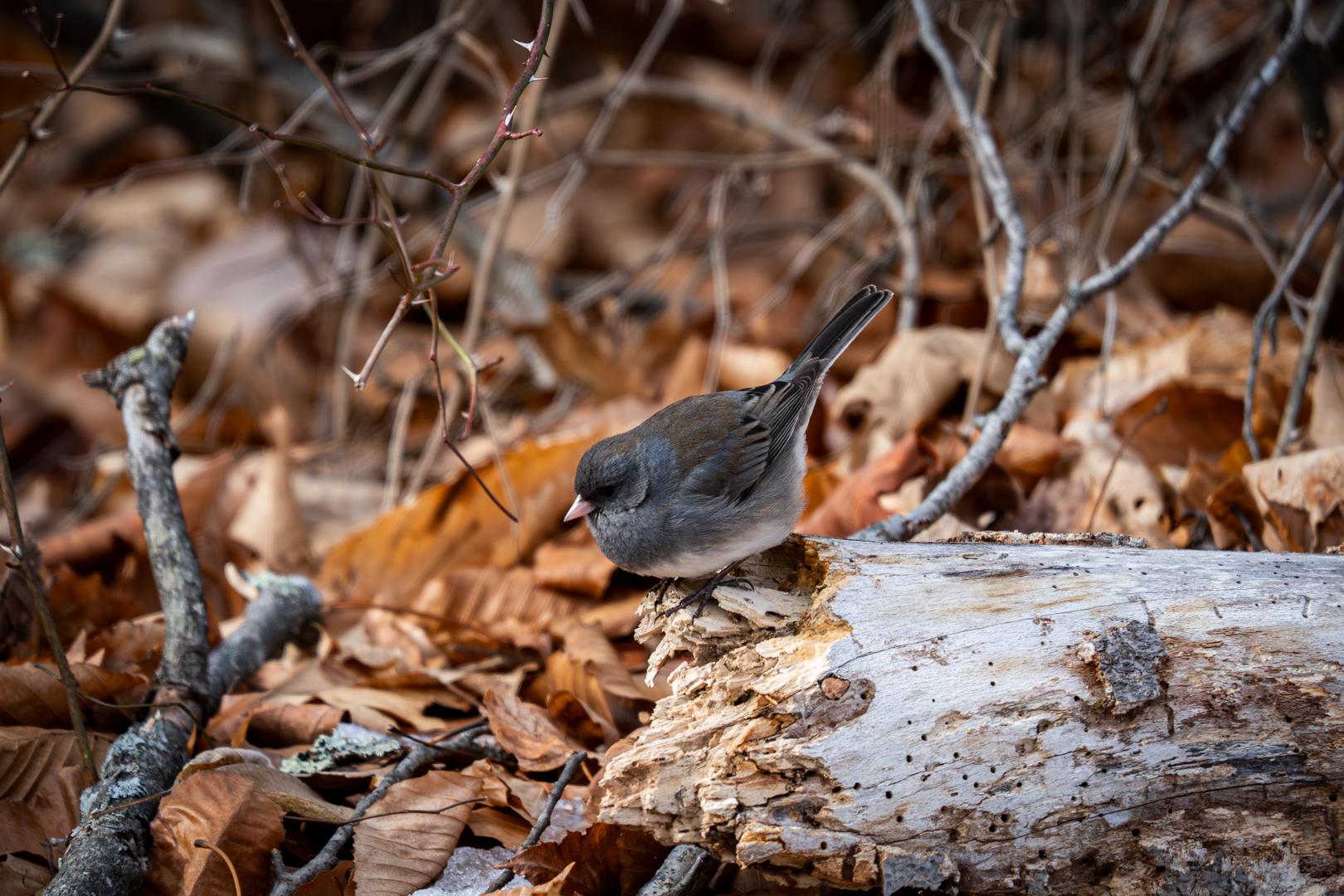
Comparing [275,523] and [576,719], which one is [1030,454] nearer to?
[576,719]

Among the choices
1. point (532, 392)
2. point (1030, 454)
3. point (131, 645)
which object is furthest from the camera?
point (532, 392)

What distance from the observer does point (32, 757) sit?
1.86 meters

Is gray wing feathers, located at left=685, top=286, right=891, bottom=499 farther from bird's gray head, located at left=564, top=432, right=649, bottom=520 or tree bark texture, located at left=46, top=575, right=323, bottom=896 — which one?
tree bark texture, located at left=46, top=575, right=323, bottom=896

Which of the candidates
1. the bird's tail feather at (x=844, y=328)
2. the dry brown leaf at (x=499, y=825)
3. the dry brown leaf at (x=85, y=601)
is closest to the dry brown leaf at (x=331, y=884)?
the dry brown leaf at (x=499, y=825)

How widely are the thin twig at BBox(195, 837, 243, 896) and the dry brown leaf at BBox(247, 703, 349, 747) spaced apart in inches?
17.8

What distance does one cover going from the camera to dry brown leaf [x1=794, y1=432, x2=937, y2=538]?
2518mm

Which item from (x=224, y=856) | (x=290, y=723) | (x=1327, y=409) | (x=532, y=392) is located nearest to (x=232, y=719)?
(x=290, y=723)

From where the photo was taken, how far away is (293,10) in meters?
5.99

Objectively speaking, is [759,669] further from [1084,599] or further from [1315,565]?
[1315,565]

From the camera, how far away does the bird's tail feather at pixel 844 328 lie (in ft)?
8.14

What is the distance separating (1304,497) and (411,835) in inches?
83.0

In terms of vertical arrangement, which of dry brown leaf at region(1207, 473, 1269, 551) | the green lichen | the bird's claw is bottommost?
the green lichen

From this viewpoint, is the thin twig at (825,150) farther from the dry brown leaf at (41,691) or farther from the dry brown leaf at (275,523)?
the dry brown leaf at (41,691)

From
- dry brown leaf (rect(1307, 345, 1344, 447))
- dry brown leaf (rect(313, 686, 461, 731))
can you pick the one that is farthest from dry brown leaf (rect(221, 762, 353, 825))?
Answer: dry brown leaf (rect(1307, 345, 1344, 447))
